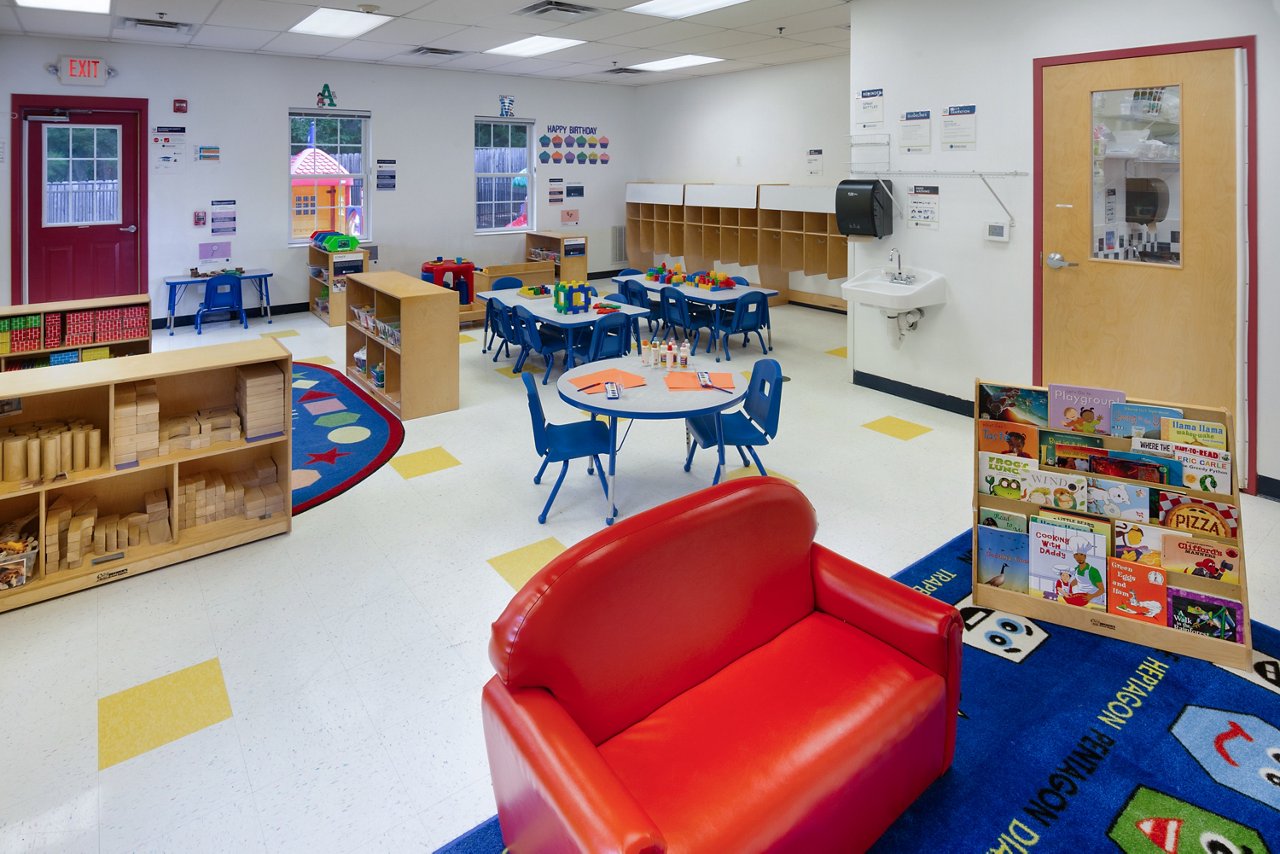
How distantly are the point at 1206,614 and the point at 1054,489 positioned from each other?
2.21 ft

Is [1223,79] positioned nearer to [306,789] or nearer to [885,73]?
[885,73]

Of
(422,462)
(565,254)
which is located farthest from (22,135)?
(422,462)

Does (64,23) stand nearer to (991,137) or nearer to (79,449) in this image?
(79,449)

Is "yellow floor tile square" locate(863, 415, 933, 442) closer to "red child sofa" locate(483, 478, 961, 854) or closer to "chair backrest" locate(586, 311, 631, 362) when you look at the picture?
"chair backrest" locate(586, 311, 631, 362)

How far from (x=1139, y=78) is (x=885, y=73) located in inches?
76.3

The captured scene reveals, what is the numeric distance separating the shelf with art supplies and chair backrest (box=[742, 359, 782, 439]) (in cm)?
134

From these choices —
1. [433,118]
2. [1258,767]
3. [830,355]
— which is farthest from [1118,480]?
[433,118]

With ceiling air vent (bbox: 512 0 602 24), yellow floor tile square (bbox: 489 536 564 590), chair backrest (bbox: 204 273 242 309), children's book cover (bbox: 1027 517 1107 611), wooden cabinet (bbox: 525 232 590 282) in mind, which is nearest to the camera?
children's book cover (bbox: 1027 517 1107 611)

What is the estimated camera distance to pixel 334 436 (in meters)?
5.45

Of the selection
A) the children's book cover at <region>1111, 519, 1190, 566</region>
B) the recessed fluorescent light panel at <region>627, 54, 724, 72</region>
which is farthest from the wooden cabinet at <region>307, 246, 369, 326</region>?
the children's book cover at <region>1111, 519, 1190, 566</region>

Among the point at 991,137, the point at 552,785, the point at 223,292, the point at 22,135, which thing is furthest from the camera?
the point at 223,292

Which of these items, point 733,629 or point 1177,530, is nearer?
point 733,629

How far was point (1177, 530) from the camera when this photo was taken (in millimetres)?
2830

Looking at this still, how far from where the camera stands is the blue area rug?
6.91 ft
